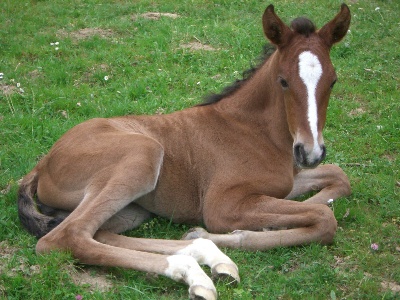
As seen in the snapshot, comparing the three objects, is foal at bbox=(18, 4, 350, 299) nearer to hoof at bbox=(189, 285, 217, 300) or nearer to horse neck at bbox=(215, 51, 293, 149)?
horse neck at bbox=(215, 51, 293, 149)

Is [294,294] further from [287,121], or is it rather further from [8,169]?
[8,169]

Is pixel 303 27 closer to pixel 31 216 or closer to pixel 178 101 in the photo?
pixel 31 216

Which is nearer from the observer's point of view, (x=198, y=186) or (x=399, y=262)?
(x=399, y=262)

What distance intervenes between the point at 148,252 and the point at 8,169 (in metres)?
2.40

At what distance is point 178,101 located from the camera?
8805mm

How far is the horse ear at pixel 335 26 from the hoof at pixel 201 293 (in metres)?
2.61

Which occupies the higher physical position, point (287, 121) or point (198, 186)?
point (287, 121)

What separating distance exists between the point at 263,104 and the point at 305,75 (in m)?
0.91

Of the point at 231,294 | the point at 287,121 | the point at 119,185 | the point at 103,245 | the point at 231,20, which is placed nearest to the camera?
the point at 231,294

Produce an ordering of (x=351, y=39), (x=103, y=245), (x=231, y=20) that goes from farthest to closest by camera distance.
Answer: (x=231, y=20)
(x=351, y=39)
(x=103, y=245)

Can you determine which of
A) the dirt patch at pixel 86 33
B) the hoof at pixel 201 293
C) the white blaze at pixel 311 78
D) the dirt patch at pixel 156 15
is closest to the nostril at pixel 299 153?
the white blaze at pixel 311 78

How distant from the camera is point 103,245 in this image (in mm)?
5305

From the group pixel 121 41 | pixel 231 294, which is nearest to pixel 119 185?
pixel 231 294

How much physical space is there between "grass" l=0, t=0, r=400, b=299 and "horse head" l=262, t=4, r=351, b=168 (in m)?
0.90
